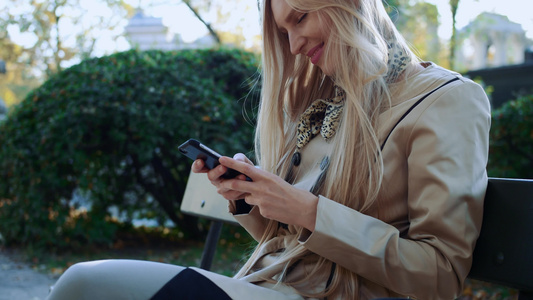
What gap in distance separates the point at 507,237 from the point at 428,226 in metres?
0.23

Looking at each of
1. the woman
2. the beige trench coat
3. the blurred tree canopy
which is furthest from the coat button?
the blurred tree canopy

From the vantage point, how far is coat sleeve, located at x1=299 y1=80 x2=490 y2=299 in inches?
56.2

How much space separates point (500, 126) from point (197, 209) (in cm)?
376

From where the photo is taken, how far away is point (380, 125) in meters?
1.65

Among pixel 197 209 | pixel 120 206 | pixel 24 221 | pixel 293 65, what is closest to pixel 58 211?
Answer: pixel 24 221

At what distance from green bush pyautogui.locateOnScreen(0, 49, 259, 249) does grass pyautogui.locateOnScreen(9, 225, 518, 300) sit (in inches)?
6.7

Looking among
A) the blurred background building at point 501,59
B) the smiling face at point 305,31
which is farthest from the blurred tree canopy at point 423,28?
the smiling face at point 305,31

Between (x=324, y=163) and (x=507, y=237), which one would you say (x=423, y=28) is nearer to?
(x=324, y=163)

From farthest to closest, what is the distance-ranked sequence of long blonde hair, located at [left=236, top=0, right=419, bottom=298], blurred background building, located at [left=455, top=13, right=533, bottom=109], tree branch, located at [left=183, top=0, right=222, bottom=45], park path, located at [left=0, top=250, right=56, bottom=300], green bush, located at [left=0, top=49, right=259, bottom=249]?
1. tree branch, located at [left=183, top=0, right=222, bottom=45]
2. blurred background building, located at [left=455, top=13, right=533, bottom=109]
3. green bush, located at [left=0, top=49, right=259, bottom=249]
4. park path, located at [left=0, top=250, right=56, bottom=300]
5. long blonde hair, located at [left=236, top=0, right=419, bottom=298]

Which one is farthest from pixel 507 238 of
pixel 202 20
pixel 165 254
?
pixel 202 20

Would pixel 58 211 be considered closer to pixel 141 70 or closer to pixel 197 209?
pixel 141 70

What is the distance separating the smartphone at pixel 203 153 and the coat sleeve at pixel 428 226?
292mm

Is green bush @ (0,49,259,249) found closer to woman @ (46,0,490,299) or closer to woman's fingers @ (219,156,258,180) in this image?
woman @ (46,0,490,299)

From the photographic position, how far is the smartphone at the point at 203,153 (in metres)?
1.59
